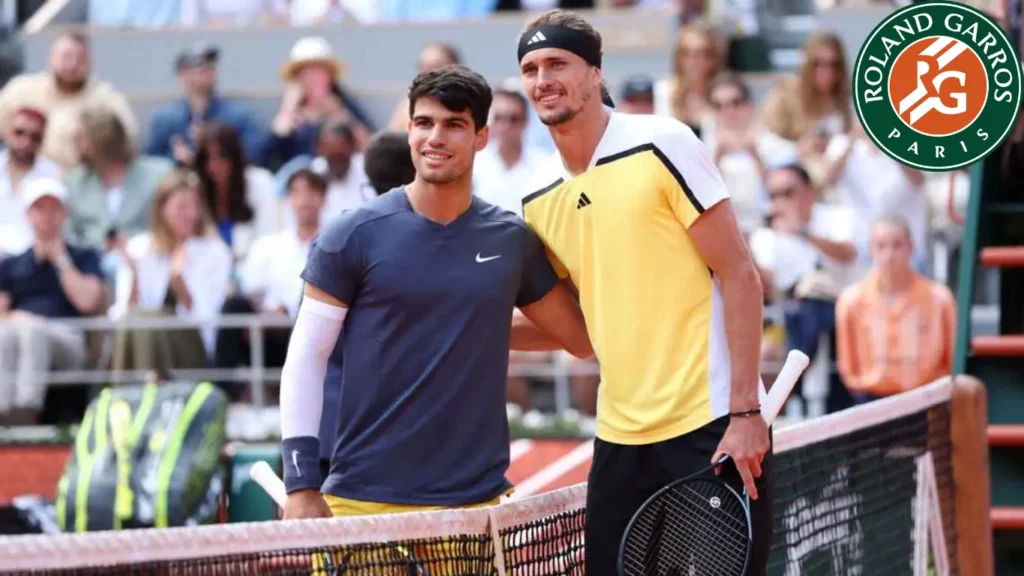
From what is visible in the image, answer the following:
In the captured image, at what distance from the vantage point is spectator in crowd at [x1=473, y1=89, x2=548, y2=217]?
38.0 feet

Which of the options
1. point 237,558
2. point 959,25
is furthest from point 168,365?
point 237,558

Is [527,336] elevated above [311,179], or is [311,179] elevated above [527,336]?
[311,179]

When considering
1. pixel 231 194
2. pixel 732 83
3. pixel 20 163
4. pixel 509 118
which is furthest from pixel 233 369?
pixel 732 83

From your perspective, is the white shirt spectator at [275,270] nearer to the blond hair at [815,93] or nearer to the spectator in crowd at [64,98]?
the spectator in crowd at [64,98]

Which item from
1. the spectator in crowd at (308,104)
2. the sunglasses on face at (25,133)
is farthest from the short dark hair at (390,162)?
the sunglasses on face at (25,133)

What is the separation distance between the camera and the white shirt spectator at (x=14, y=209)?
1225cm

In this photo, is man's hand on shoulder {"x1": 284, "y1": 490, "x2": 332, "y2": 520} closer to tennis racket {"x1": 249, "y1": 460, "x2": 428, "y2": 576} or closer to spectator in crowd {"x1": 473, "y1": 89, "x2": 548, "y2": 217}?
tennis racket {"x1": 249, "y1": 460, "x2": 428, "y2": 576}

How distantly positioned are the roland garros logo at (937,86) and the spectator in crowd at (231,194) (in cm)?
711

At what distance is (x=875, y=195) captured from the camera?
11.4 m

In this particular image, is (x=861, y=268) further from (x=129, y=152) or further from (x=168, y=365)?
A: (x=129, y=152)

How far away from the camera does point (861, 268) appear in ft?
36.5

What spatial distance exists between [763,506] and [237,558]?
1494 millimetres

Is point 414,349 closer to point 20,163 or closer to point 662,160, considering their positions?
point 662,160

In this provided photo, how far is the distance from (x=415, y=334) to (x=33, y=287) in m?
7.53
